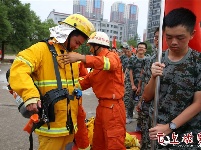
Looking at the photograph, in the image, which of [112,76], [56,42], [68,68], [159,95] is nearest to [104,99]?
[112,76]

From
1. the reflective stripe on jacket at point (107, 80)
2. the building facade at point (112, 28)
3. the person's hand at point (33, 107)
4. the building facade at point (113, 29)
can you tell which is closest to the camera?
the person's hand at point (33, 107)

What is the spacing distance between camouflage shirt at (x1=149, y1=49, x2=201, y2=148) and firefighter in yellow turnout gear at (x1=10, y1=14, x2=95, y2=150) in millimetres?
Result: 973

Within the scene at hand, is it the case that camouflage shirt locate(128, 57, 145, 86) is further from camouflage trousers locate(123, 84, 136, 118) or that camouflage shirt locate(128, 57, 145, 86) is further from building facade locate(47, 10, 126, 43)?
building facade locate(47, 10, 126, 43)

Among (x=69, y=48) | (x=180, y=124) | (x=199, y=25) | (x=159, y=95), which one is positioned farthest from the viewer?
(x=69, y=48)

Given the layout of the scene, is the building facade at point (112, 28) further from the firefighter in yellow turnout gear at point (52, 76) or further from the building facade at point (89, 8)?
the firefighter in yellow turnout gear at point (52, 76)

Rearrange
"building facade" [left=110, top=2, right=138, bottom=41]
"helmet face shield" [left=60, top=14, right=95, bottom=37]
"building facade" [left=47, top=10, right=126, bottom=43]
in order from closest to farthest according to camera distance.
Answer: "helmet face shield" [left=60, top=14, right=95, bottom=37] < "building facade" [left=47, top=10, right=126, bottom=43] < "building facade" [left=110, top=2, right=138, bottom=41]

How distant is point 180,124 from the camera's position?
1.69 meters

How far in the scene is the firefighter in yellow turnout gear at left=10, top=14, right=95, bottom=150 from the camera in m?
1.99

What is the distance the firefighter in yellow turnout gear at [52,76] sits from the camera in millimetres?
1994

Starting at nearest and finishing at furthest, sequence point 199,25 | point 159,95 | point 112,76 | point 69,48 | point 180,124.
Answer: point 180,124
point 159,95
point 199,25
point 69,48
point 112,76

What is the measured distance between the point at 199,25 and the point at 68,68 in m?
1.34

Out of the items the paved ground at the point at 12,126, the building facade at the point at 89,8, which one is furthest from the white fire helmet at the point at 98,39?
the building facade at the point at 89,8

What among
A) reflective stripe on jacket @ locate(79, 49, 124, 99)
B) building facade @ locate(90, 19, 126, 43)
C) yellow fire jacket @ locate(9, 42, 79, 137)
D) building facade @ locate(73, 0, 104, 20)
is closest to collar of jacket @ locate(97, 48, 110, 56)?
reflective stripe on jacket @ locate(79, 49, 124, 99)

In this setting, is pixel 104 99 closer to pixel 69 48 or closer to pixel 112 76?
pixel 112 76
